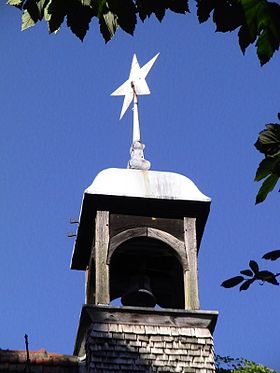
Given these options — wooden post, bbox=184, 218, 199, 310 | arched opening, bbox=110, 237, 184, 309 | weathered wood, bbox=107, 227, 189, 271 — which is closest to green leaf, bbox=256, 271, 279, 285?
wooden post, bbox=184, 218, 199, 310

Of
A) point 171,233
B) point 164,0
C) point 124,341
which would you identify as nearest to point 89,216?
point 171,233

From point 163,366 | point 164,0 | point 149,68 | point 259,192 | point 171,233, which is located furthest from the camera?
point 149,68

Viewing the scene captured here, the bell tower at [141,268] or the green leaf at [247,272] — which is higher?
the bell tower at [141,268]

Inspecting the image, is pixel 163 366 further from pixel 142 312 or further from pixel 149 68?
pixel 149 68

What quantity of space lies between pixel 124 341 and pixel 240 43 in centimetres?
673

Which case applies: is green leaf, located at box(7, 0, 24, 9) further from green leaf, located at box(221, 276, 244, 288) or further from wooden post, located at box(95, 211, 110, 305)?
wooden post, located at box(95, 211, 110, 305)

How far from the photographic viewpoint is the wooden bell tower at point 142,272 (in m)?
Result: 10.4

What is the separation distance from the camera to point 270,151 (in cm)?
399

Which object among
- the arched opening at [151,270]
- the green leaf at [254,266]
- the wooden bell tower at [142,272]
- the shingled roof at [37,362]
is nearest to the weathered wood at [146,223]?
the wooden bell tower at [142,272]

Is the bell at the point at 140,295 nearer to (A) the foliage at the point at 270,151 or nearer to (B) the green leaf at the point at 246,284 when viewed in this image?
(B) the green leaf at the point at 246,284

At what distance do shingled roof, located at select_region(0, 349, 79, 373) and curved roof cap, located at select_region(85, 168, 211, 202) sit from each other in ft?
5.88

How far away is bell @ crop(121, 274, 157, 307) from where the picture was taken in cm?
1150

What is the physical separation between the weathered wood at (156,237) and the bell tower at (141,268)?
11 millimetres

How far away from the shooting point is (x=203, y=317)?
10680 millimetres
